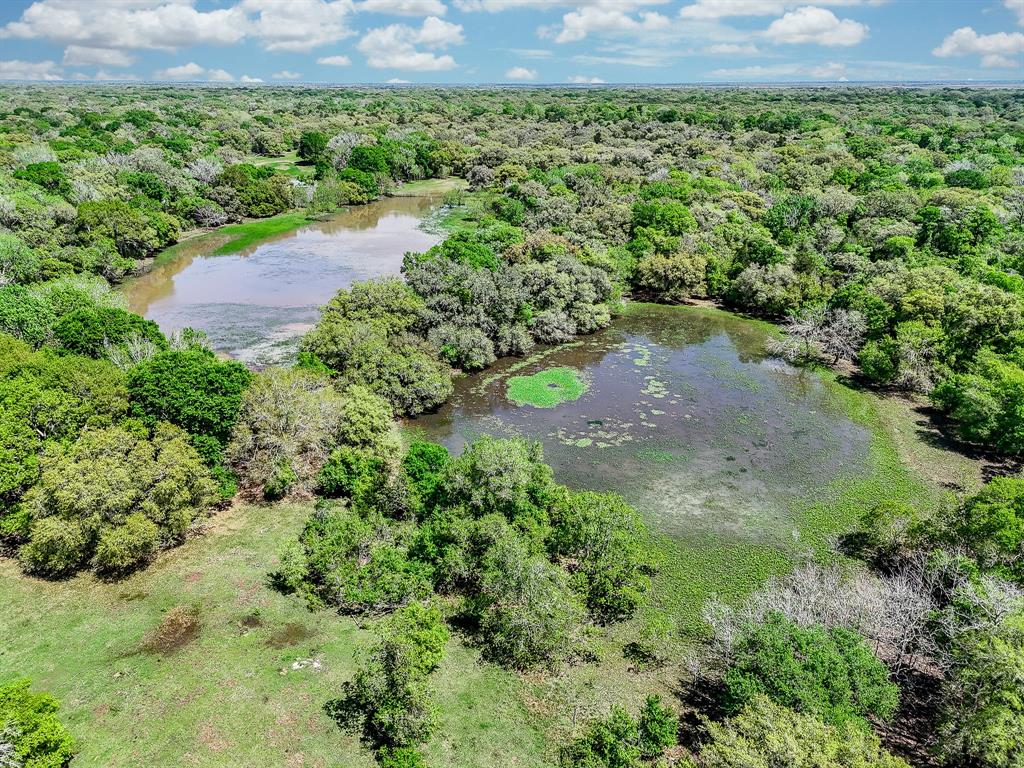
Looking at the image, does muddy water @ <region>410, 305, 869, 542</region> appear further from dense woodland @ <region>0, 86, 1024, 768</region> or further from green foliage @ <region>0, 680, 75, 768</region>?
green foliage @ <region>0, 680, 75, 768</region>

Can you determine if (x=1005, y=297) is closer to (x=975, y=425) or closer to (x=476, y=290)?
(x=975, y=425)

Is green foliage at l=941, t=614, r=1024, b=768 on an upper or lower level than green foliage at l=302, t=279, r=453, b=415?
lower

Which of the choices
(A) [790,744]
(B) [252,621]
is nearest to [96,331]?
(B) [252,621]

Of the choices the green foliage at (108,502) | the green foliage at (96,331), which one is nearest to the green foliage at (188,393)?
the green foliage at (108,502)

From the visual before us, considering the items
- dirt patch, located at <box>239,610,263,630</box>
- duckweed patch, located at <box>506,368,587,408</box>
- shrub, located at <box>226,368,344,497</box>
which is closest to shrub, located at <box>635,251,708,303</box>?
duckweed patch, located at <box>506,368,587,408</box>

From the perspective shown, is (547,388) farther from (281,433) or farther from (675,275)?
(675,275)

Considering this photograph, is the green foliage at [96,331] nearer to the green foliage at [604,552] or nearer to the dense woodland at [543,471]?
the dense woodland at [543,471]
